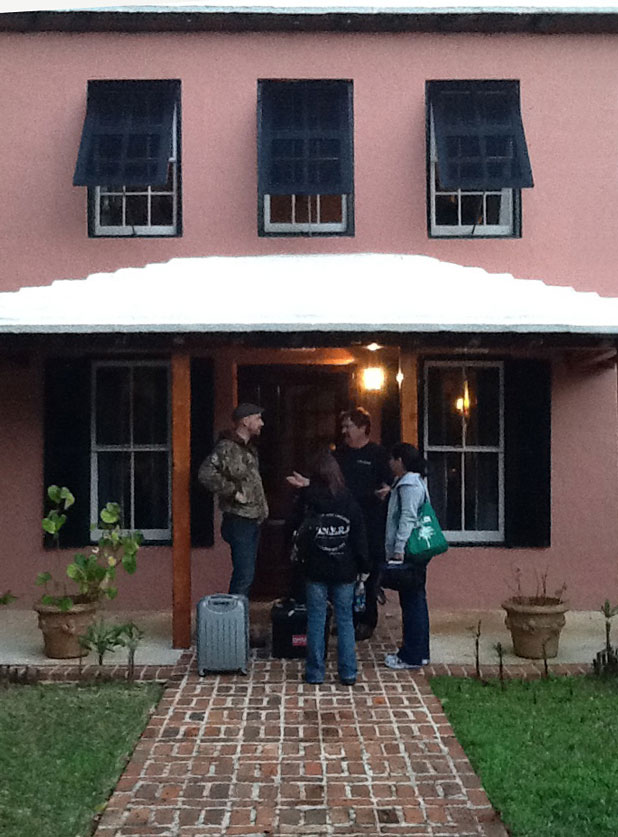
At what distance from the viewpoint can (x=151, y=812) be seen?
178 inches

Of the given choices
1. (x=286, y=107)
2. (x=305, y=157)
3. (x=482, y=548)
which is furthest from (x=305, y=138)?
(x=482, y=548)

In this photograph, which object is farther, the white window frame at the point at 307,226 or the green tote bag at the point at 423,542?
the white window frame at the point at 307,226

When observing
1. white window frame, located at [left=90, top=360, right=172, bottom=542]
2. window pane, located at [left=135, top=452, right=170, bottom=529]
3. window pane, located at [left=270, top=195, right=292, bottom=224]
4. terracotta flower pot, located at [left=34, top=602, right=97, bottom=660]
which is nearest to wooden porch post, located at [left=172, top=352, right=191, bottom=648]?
terracotta flower pot, located at [left=34, top=602, right=97, bottom=660]

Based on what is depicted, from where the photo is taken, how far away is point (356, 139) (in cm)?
942

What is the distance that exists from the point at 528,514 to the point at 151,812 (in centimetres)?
570

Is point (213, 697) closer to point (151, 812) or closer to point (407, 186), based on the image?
point (151, 812)

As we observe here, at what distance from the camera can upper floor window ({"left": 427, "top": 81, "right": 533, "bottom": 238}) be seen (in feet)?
29.8

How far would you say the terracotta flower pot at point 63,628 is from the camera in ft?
24.2

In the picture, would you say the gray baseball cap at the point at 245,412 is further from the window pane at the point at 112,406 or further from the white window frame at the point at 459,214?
the white window frame at the point at 459,214

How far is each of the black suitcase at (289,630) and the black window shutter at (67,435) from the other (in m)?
2.82

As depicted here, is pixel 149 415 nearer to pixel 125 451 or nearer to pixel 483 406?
pixel 125 451

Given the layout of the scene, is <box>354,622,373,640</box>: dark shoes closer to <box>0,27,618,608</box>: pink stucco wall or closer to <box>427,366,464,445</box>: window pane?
<box>0,27,618,608</box>: pink stucco wall

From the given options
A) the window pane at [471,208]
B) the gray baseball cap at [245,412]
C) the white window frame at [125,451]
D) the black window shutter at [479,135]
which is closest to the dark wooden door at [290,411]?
the white window frame at [125,451]

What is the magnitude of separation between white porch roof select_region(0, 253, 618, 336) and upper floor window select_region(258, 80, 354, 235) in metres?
0.56
